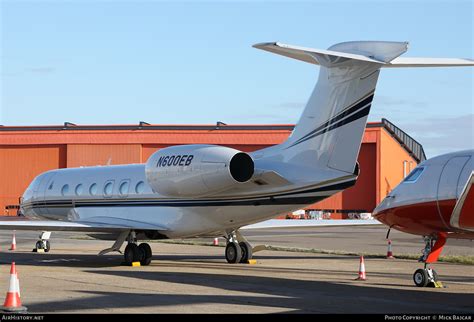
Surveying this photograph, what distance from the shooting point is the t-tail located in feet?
54.0

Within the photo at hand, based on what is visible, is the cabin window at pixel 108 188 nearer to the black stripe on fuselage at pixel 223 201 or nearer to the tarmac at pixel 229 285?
the black stripe on fuselage at pixel 223 201

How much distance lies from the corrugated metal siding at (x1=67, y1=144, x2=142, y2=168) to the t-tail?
44799 millimetres

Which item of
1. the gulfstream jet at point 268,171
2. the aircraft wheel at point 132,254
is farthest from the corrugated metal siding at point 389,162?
the aircraft wheel at point 132,254

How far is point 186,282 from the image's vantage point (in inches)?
622

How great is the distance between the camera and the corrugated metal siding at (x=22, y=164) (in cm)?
6237

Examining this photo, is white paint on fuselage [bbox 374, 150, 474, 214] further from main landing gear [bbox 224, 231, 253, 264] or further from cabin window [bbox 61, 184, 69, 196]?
cabin window [bbox 61, 184, 69, 196]

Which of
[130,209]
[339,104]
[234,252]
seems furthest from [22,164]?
[339,104]

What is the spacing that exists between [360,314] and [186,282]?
17.9ft

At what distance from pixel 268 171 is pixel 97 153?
46302 millimetres

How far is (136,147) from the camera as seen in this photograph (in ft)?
204

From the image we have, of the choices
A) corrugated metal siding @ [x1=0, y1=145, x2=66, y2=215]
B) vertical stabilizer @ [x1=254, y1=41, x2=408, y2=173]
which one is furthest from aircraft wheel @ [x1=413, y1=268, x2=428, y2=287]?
corrugated metal siding @ [x1=0, y1=145, x2=66, y2=215]

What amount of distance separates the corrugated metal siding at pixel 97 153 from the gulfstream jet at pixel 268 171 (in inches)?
1612

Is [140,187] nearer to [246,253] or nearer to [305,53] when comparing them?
[246,253]

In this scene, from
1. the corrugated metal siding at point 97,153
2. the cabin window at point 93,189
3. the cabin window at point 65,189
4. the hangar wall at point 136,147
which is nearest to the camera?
the cabin window at point 93,189
